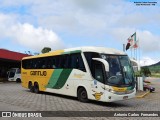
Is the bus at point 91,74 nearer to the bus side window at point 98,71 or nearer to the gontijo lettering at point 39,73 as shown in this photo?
the bus side window at point 98,71

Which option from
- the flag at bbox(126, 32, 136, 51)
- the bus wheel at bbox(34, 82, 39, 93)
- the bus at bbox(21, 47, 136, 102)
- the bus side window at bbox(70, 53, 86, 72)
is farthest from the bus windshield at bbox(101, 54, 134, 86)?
the flag at bbox(126, 32, 136, 51)

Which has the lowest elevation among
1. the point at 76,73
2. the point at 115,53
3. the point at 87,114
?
the point at 87,114

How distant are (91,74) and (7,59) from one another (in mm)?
30306

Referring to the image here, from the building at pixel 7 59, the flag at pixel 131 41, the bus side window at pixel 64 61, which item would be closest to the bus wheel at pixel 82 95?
the bus side window at pixel 64 61

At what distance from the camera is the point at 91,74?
17500 mm

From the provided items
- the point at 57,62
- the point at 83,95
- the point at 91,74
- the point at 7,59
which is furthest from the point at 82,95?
the point at 7,59

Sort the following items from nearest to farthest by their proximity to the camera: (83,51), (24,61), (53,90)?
(83,51) → (53,90) → (24,61)

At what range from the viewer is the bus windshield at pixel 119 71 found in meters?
16.5

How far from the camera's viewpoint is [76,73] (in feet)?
62.2

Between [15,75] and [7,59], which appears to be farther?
[15,75]

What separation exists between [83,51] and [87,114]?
580 cm

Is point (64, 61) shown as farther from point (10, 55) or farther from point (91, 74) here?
point (10, 55)

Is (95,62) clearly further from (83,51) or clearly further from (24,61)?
(24,61)

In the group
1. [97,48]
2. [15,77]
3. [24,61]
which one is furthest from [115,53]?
[15,77]
